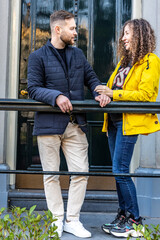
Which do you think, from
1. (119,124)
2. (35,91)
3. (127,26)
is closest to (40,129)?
(35,91)

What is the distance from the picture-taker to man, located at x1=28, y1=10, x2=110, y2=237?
8.52 feet

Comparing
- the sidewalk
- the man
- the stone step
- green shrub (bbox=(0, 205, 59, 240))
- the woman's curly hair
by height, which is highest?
the woman's curly hair

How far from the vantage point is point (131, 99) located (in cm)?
247

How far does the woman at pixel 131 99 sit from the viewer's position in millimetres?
2508

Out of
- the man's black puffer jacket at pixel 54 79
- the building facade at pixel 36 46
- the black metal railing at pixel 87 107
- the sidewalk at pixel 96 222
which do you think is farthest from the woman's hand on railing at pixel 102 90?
the building facade at pixel 36 46

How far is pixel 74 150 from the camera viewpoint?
8.92 feet

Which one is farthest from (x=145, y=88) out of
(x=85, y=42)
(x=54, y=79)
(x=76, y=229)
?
(x=85, y=42)

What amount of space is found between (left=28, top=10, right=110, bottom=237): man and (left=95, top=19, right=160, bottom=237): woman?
0.94 ft

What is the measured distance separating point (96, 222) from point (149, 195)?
0.71 m

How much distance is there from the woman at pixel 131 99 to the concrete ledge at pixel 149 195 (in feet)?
2.92

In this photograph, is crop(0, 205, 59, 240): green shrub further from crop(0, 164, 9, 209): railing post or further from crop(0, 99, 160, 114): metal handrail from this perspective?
crop(0, 164, 9, 209): railing post

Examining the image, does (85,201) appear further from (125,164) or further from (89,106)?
(89,106)

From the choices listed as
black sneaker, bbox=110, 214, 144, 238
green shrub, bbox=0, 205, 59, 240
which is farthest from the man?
green shrub, bbox=0, 205, 59, 240

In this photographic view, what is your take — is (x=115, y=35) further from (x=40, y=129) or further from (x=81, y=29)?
(x=40, y=129)
